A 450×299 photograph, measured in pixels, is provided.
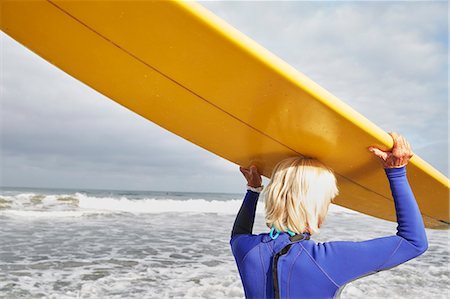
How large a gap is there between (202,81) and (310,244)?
75 centimetres

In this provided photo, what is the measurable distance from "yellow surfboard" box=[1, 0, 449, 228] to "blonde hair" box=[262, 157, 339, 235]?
0.82ft

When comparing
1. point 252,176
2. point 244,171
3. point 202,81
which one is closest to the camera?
point 202,81

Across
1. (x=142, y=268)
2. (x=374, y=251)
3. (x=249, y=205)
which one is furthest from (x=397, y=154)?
(x=142, y=268)

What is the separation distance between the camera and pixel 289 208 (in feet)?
4.91

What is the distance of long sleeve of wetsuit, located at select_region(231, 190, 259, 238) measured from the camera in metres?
1.81

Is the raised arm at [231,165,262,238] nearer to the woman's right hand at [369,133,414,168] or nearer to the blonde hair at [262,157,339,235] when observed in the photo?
the blonde hair at [262,157,339,235]

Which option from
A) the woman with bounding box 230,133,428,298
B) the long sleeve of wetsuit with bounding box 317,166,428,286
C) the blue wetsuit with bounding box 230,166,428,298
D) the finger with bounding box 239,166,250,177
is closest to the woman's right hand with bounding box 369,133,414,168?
the woman with bounding box 230,133,428,298

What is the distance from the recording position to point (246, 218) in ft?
6.04

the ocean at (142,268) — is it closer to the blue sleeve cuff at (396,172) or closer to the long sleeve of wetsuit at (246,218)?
the long sleeve of wetsuit at (246,218)

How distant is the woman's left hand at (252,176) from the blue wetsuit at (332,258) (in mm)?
629

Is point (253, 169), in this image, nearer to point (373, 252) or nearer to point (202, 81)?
point (202, 81)

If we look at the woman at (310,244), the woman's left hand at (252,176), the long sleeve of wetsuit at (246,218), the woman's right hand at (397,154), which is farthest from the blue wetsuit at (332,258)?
the woman's left hand at (252,176)

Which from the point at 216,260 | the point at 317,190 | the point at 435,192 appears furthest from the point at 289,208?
the point at 216,260

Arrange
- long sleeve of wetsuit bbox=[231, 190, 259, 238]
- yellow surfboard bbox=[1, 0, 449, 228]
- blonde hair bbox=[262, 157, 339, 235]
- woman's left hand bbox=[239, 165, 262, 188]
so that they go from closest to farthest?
yellow surfboard bbox=[1, 0, 449, 228]
blonde hair bbox=[262, 157, 339, 235]
long sleeve of wetsuit bbox=[231, 190, 259, 238]
woman's left hand bbox=[239, 165, 262, 188]
